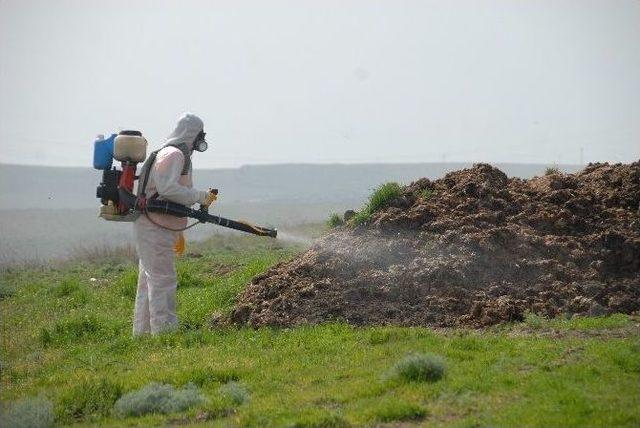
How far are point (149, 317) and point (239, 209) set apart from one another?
51.4 m

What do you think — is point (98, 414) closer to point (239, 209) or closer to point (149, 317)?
point (149, 317)

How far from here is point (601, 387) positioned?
774 centimetres

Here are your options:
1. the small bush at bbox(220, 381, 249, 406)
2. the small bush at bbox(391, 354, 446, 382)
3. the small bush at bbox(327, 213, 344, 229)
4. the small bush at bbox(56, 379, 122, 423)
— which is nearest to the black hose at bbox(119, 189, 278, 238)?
the small bush at bbox(327, 213, 344, 229)

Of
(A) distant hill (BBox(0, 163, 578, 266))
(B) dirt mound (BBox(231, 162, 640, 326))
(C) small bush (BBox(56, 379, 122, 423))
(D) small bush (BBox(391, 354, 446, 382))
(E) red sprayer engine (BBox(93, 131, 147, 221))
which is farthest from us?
(A) distant hill (BBox(0, 163, 578, 266))

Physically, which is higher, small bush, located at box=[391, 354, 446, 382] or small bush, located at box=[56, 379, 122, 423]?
small bush, located at box=[391, 354, 446, 382]

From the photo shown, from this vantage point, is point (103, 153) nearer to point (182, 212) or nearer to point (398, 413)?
point (182, 212)

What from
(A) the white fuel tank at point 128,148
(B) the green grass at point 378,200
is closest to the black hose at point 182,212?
(A) the white fuel tank at point 128,148

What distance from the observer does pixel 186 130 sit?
12.2 metres

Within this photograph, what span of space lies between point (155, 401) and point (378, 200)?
5.46 m

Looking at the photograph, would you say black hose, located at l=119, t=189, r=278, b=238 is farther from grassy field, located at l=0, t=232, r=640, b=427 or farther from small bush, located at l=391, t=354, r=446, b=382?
small bush, located at l=391, t=354, r=446, b=382

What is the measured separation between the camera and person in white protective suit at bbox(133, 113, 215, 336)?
11.9 metres

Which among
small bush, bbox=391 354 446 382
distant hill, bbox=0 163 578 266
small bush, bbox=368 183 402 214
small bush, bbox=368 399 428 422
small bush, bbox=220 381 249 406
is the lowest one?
distant hill, bbox=0 163 578 266

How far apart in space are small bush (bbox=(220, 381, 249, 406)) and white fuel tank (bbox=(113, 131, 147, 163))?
3.99 m

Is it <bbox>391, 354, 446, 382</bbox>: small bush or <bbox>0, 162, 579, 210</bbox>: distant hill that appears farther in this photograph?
<bbox>0, 162, 579, 210</bbox>: distant hill
